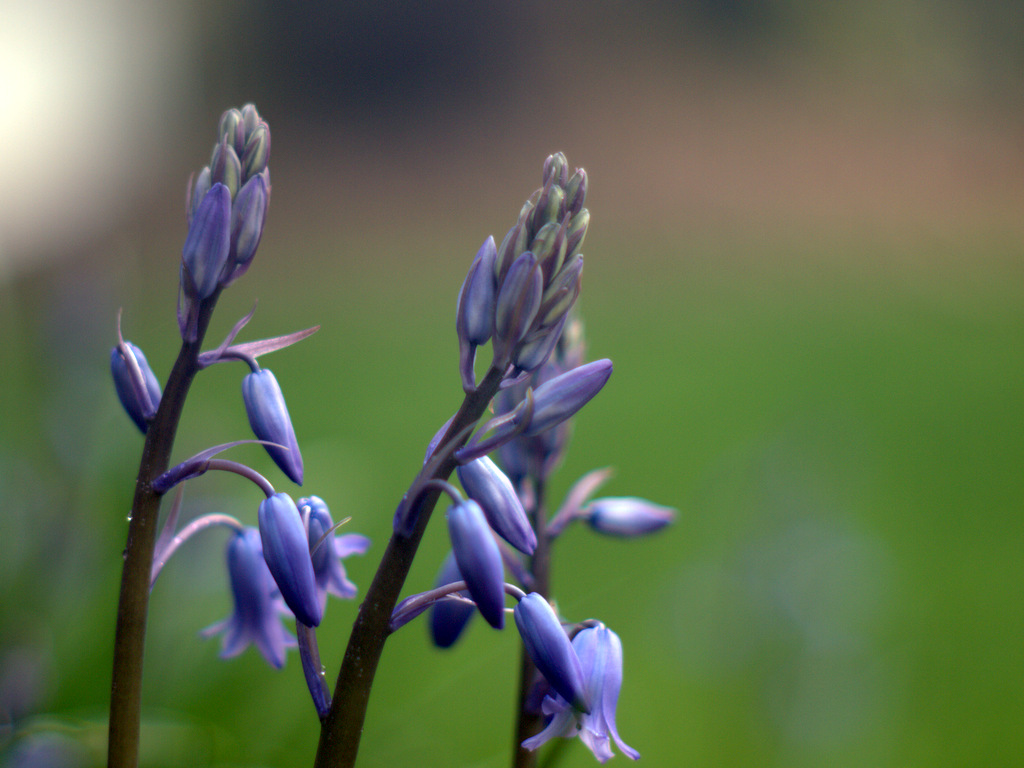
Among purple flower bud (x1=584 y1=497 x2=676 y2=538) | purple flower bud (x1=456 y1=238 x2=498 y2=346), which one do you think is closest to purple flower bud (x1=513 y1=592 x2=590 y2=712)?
purple flower bud (x1=456 y1=238 x2=498 y2=346)


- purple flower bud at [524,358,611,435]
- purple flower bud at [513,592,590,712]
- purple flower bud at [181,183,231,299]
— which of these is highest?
purple flower bud at [181,183,231,299]

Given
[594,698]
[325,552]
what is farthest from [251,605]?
[594,698]

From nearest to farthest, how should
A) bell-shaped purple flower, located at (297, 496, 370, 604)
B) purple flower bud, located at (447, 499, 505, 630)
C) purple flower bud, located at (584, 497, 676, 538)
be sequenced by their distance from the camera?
purple flower bud, located at (447, 499, 505, 630) < bell-shaped purple flower, located at (297, 496, 370, 604) < purple flower bud, located at (584, 497, 676, 538)

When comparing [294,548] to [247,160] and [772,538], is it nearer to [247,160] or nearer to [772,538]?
[247,160]

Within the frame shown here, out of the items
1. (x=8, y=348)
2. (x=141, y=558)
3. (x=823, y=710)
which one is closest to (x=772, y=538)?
(x=823, y=710)

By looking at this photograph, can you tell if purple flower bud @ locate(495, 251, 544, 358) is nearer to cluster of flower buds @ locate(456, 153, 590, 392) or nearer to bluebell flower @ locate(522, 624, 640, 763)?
cluster of flower buds @ locate(456, 153, 590, 392)

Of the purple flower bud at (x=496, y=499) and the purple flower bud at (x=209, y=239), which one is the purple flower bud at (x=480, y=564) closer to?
the purple flower bud at (x=496, y=499)
